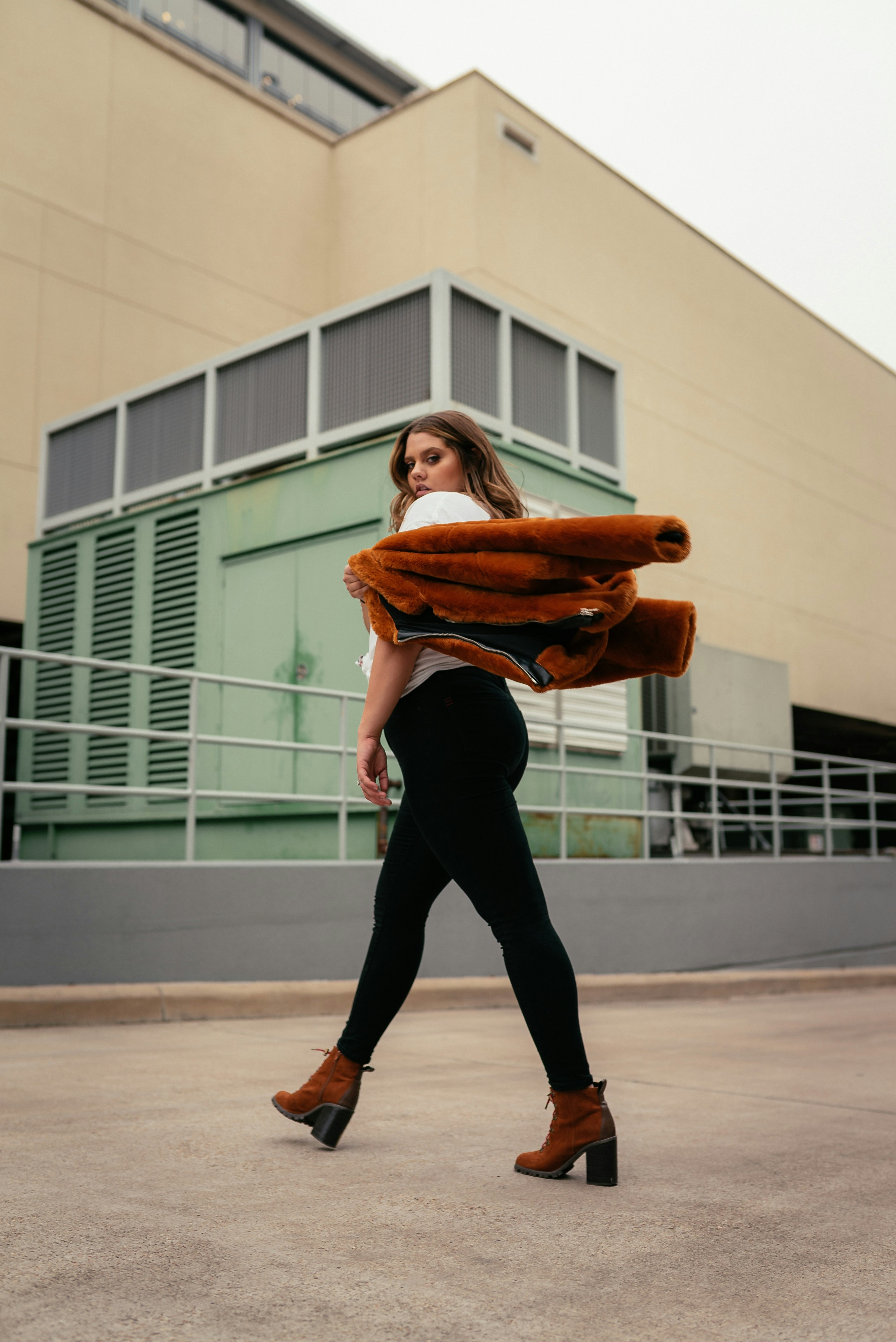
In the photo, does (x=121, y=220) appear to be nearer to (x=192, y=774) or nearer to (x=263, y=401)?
(x=263, y=401)

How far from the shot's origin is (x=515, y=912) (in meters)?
2.23

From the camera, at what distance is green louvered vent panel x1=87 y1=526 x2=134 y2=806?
8594 mm

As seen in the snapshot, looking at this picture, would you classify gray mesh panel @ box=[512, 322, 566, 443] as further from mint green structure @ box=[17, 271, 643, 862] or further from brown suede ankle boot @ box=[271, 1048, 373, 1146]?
brown suede ankle boot @ box=[271, 1048, 373, 1146]

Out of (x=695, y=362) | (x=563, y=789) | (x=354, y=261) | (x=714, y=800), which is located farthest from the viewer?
(x=695, y=362)

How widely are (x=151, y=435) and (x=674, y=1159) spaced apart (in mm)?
7920

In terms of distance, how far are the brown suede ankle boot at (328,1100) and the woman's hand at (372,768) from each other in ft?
1.85

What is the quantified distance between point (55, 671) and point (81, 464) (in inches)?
71.8

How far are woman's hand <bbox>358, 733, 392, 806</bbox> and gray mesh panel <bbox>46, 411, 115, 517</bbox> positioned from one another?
7.59 meters

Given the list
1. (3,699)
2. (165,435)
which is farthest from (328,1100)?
(165,435)

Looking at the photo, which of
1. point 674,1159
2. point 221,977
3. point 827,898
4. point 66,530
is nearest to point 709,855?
point 827,898

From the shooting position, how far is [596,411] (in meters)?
8.79

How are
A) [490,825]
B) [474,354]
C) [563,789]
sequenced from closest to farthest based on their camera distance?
[490,825] < [563,789] < [474,354]

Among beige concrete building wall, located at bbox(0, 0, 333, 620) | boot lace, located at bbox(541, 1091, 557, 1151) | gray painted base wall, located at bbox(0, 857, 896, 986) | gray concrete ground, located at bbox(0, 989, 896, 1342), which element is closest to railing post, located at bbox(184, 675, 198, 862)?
gray painted base wall, located at bbox(0, 857, 896, 986)

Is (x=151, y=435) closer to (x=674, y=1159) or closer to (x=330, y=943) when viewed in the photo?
(x=330, y=943)
